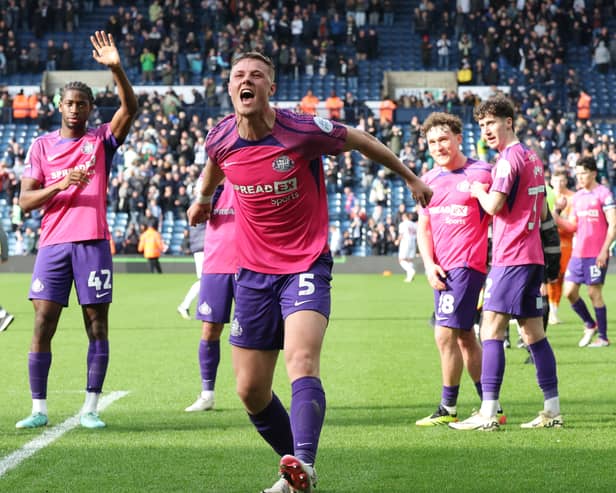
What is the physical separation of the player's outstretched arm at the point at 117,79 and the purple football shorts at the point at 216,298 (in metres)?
1.49

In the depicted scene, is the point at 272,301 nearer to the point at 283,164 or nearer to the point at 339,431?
the point at 283,164

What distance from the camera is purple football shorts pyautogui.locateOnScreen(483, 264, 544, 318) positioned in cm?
775

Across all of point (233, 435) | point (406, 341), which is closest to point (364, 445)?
point (233, 435)

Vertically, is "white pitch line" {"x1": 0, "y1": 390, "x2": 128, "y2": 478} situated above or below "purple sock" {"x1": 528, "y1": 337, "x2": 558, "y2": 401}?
below

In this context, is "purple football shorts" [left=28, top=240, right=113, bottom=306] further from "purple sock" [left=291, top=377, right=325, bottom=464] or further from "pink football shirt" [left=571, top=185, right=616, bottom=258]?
"pink football shirt" [left=571, top=185, right=616, bottom=258]

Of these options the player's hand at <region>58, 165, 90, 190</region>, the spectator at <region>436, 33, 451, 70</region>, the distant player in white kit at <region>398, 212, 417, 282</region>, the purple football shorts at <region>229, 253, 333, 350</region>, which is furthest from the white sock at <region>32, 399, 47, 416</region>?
the spectator at <region>436, 33, 451, 70</region>

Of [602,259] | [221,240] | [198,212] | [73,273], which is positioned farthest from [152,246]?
[198,212]

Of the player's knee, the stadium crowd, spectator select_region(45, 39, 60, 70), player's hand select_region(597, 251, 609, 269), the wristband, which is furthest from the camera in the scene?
spectator select_region(45, 39, 60, 70)

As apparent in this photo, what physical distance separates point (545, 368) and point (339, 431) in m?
1.48

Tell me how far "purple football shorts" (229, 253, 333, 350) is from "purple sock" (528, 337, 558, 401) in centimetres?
269

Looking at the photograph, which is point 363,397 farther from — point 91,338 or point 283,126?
point 283,126

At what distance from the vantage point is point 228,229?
912cm

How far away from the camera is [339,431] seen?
7.68 m

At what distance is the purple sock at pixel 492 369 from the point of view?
7762mm
